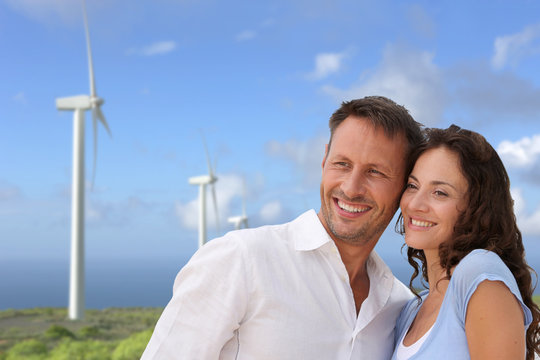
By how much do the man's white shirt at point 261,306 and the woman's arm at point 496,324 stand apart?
103cm

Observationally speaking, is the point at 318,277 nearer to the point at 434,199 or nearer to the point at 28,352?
the point at 434,199

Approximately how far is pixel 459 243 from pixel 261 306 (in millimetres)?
1683

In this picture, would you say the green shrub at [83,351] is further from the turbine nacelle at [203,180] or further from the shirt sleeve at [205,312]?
the shirt sleeve at [205,312]

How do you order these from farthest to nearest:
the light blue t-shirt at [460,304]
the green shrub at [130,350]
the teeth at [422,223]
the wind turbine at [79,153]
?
the wind turbine at [79,153] → the green shrub at [130,350] → the teeth at [422,223] → the light blue t-shirt at [460,304]

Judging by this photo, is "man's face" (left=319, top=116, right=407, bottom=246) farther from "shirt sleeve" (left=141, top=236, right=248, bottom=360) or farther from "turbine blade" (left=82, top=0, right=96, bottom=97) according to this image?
"turbine blade" (left=82, top=0, right=96, bottom=97)

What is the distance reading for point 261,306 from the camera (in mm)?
4574

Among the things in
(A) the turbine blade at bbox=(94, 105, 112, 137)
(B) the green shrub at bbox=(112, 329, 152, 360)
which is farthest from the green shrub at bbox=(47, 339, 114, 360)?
(A) the turbine blade at bbox=(94, 105, 112, 137)

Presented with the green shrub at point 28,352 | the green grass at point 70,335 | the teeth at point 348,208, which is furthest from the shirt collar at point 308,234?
the green shrub at point 28,352

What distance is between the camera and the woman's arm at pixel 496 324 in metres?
4.05

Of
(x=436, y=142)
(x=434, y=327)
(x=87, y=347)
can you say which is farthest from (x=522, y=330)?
(x=87, y=347)

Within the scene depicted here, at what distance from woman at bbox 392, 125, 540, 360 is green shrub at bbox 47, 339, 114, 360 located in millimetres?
26197

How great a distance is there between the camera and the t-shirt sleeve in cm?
414

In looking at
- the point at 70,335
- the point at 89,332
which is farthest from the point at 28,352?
the point at 89,332

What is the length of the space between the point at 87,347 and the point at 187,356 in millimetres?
30308
